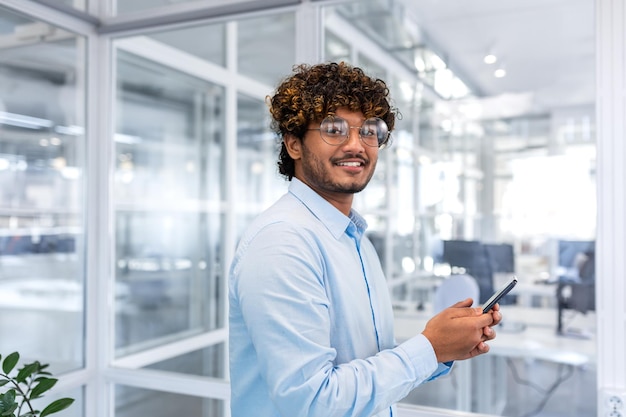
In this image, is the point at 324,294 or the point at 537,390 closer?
the point at 324,294

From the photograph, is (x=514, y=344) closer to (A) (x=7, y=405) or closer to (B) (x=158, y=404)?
(B) (x=158, y=404)

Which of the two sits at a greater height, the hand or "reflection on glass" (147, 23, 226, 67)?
"reflection on glass" (147, 23, 226, 67)

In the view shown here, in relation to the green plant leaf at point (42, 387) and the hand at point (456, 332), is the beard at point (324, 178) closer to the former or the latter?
the hand at point (456, 332)

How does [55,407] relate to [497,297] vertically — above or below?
below

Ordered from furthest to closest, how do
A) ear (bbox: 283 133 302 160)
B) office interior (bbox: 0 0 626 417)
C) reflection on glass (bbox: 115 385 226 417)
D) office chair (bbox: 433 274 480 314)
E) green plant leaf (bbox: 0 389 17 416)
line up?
office chair (bbox: 433 274 480 314) < reflection on glass (bbox: 115 385 226 417) < office interior (bbox: 0 0 626 417) < green plant leaf (bbox: 0 389 17 416) < ear (bbox: 283 133 302 160)

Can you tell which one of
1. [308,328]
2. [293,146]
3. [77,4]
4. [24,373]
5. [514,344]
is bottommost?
[514,344]

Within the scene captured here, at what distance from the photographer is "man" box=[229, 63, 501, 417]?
96 centimetres

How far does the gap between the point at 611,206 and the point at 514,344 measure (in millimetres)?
1694

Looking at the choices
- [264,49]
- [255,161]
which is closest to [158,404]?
[264,49]

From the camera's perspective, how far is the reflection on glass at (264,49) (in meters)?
4.32

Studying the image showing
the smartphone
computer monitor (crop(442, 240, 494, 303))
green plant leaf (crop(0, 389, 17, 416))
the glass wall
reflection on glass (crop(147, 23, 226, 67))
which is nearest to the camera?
the smartphone

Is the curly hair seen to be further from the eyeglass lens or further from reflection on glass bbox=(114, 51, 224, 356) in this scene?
reflection on glass bbox=(114, 51, 224, 356)

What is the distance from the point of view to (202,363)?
3.60 metres

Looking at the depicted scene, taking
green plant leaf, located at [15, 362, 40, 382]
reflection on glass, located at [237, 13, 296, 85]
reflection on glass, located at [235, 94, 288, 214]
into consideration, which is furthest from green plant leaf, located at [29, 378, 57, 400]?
reflection on glass, located at [235, 94, 288, 214]
